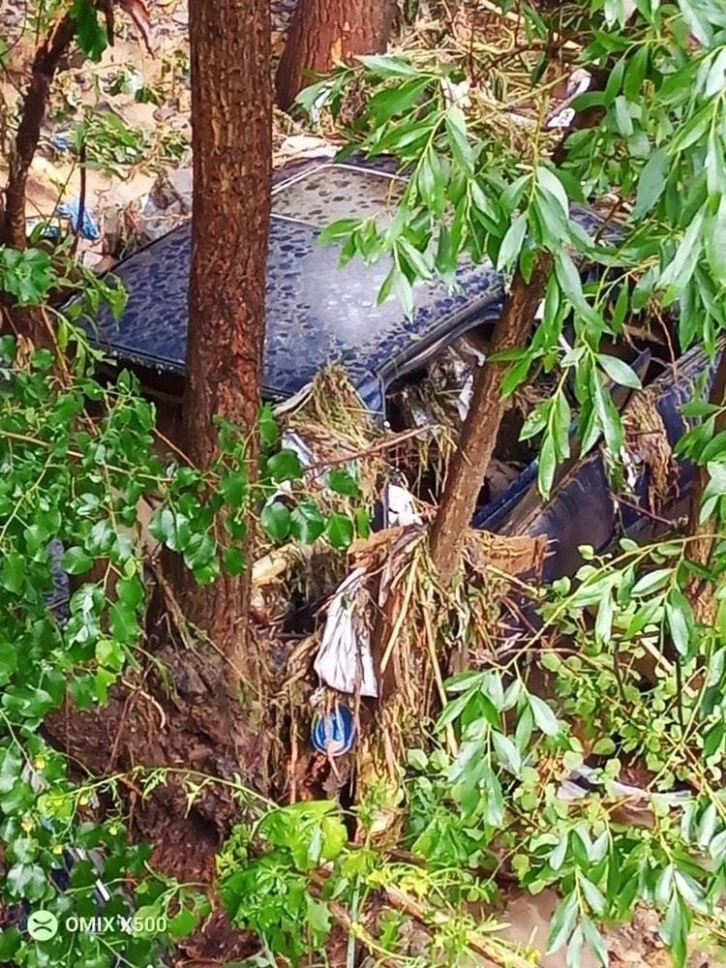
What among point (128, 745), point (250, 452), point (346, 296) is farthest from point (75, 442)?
point (346, 296)

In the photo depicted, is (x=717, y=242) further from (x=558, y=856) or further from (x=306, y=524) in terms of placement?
(x=558, y=856)

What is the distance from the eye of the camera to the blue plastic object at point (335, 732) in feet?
8.45

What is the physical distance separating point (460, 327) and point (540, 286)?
934 millimetres

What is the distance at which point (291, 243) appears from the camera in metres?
3.22

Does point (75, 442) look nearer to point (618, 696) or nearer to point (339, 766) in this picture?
point (339, 766)

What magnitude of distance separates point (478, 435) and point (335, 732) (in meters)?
0.78

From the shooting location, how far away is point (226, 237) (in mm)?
1942

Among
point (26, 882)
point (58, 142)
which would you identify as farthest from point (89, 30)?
point (58, 142)

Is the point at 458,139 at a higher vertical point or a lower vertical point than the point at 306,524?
higher

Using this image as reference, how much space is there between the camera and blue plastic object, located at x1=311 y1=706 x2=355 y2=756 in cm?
257

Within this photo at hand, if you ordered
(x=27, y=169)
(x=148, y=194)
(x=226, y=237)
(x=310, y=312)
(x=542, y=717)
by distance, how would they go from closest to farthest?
(x=542, y=717) < (x=226, y=237) < (x=27, y=169) < (x=310, y=312) < (x=148, y=194)

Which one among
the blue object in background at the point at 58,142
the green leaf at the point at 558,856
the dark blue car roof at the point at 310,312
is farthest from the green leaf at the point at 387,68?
the blue object in background at the point at 58,142

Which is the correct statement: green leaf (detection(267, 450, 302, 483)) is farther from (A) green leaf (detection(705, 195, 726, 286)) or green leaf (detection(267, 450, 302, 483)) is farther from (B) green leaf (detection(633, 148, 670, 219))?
(A) green leaf (detection(705, 195, 726, 286))

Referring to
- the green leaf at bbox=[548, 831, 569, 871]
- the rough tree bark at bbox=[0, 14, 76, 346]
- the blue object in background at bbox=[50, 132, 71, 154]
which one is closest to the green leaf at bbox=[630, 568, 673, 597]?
the green leaf at bbox=[548, 831, 569, 871]
